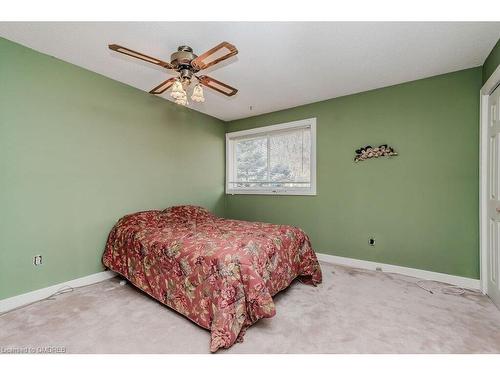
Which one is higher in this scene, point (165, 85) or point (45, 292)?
point (165, 85)

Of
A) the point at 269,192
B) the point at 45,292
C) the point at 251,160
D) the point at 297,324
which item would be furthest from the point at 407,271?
the point at 45,292

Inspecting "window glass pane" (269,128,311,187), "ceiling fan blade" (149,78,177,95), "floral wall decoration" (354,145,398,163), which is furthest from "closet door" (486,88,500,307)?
"ceiling fan blade" (149,78,177,95)

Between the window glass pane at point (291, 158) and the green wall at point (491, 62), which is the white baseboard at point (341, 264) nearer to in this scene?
the window glass pane at point (291, 158)

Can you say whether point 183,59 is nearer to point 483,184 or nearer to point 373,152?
point 373,152

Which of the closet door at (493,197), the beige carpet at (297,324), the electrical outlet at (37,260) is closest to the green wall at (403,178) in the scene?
the closet door at (493,197)

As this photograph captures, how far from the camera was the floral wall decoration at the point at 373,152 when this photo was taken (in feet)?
9.98

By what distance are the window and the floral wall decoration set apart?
2.12 ft

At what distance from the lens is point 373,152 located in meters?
3.15

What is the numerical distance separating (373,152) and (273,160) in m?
1.58

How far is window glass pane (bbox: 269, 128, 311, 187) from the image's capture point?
378 centimetres

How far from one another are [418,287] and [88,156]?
13.1 feet

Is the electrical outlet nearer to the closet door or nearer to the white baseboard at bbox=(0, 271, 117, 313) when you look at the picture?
the white baseboard at bbox=(0, 271, 117, 313)

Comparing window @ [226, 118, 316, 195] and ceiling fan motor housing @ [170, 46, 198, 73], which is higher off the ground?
ceiling fan motor housing @ [170, 46, 198, 73]
